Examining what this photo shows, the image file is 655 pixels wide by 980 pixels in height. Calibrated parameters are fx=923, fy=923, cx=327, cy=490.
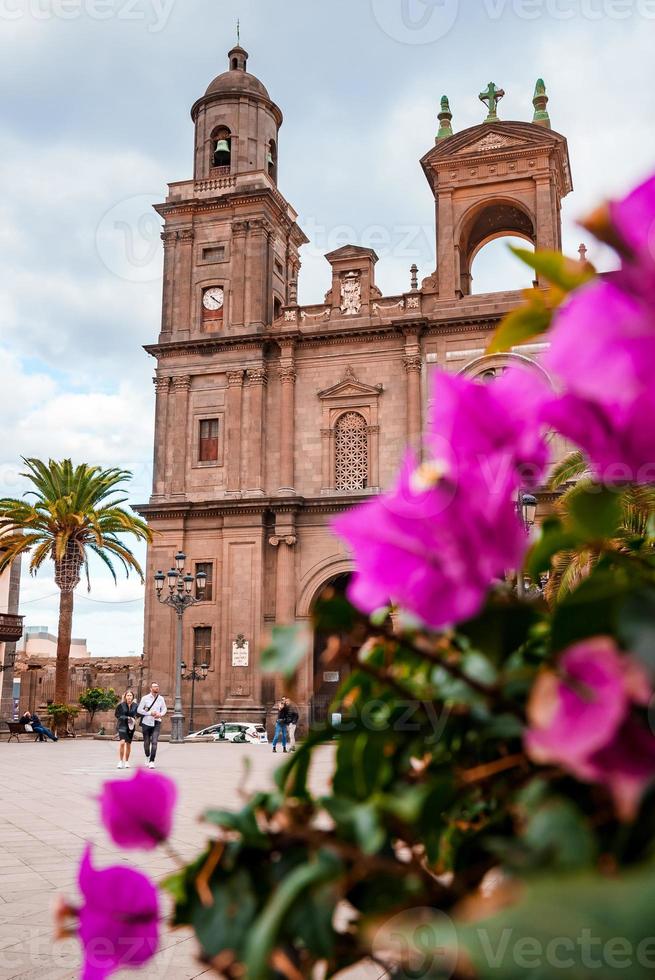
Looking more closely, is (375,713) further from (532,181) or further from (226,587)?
(532,181)

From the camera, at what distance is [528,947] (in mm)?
513

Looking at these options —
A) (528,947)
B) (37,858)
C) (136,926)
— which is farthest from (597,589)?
(37,858)

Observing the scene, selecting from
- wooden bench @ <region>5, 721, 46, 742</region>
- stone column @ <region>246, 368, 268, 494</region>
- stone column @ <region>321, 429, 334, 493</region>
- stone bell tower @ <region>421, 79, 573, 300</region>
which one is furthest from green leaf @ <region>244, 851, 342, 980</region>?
stone bell tower @ <region>421, 79, 573, 300</region>

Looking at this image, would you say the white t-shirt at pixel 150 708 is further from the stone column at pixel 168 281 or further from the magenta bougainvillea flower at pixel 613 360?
the stone column at pixel 168 281

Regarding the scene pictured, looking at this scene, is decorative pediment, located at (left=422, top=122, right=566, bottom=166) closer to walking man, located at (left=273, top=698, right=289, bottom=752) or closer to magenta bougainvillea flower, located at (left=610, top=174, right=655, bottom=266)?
walking man, located at (left=273, top=698, right=289, bottom=752)

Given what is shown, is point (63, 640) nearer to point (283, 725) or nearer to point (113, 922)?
point (283, 725)

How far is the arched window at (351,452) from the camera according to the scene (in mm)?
33188

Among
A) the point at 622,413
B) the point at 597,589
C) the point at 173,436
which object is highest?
the point at 173,436

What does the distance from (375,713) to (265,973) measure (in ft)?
1.30

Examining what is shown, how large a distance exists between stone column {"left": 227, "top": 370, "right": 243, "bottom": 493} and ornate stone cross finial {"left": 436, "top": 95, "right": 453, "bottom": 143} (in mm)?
A: 12251

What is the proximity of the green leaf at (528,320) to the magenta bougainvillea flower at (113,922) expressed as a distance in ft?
2.08

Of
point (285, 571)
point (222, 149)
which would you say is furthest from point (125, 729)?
point (222, 149)

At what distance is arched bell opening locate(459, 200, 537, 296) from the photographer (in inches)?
1344

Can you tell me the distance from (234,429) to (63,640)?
958 centimetres
